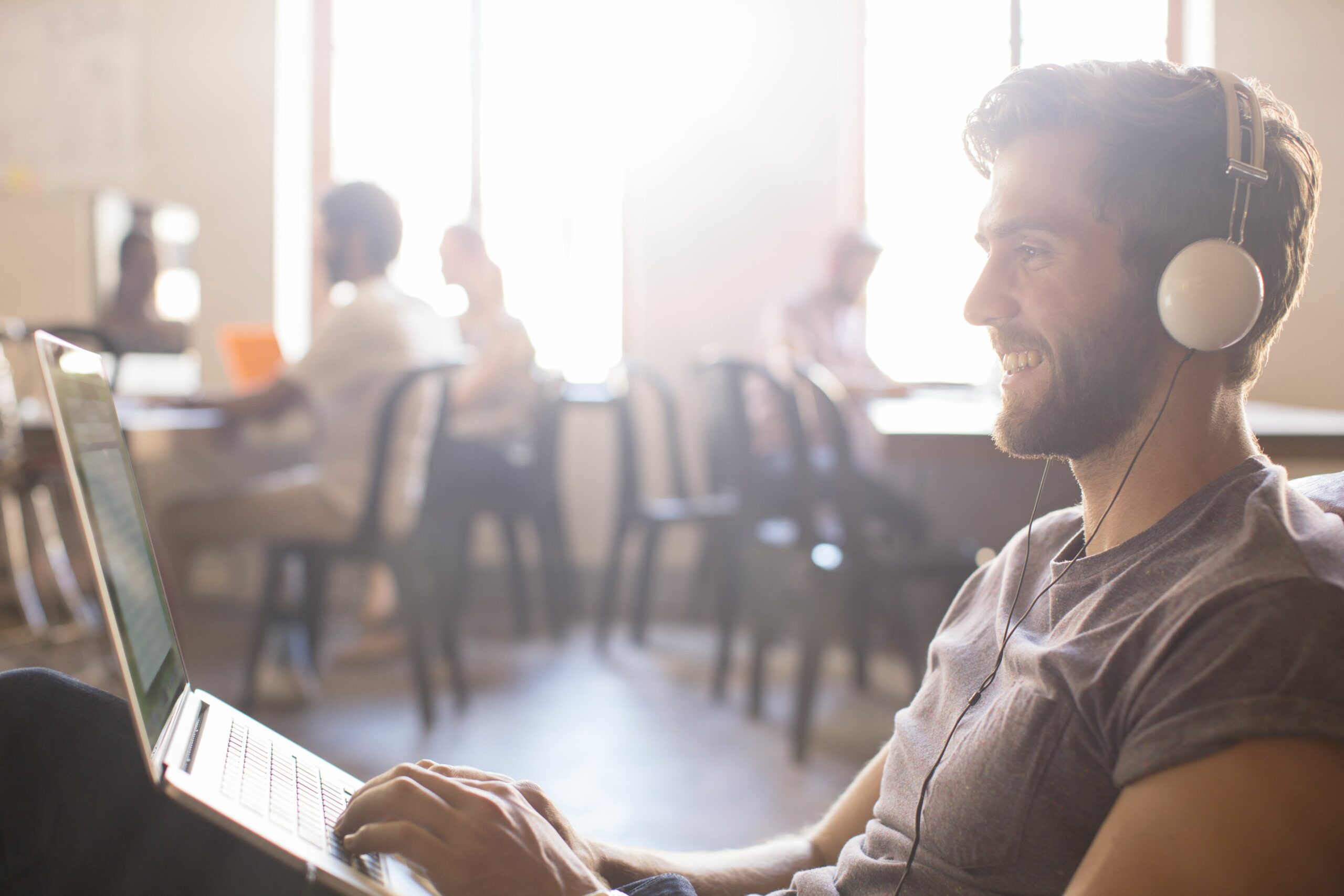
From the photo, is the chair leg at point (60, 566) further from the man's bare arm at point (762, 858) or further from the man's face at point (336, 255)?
the man's bare arm at point (762, 858)

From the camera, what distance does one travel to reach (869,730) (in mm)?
2713

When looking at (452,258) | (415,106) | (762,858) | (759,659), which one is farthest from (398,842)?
(415,106)

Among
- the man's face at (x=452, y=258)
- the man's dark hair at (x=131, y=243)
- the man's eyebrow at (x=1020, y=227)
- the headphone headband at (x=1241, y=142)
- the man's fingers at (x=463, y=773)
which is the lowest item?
the man's fingers at (x=463, y=773)

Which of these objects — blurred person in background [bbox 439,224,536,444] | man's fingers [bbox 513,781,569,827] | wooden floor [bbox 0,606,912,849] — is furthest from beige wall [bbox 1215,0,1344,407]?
blurred person in background [bbox 439,224,536,444]

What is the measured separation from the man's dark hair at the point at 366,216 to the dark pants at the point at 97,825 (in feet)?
7.31

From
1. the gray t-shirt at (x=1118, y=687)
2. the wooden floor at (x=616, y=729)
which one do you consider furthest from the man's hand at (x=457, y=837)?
the wooden floor at (x=616, y=729)

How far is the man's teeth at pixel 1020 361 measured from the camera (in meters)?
0.77

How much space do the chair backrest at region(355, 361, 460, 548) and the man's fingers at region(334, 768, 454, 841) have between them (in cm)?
189

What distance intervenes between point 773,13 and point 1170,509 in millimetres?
4138

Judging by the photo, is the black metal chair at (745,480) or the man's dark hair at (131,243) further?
the man's dark hair at (131,243)

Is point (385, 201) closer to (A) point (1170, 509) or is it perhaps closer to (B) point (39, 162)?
(A) point (1170, 509)

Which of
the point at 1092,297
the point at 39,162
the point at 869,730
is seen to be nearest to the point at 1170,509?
the point at 1092,297

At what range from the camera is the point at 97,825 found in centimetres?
74

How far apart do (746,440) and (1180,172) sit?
207 centimetres
